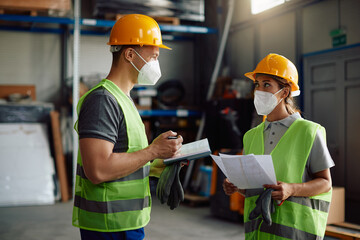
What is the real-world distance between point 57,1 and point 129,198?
646 cm

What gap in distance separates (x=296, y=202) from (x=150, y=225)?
4049 millimetres

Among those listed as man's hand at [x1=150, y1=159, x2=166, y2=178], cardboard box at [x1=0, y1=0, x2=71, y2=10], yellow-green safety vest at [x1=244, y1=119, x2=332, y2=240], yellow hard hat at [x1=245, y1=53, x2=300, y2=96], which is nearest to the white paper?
yellow-green safety vest at [x1=244, y1=119, x2=332, y2=240]

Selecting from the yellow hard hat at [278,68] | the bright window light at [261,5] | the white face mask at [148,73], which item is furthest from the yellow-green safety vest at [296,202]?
the bright window light at [261,5]

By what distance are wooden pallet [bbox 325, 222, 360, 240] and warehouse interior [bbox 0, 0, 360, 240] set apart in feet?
0.05

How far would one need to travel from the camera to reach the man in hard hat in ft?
5.81

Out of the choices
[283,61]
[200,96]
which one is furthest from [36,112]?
[283,61]

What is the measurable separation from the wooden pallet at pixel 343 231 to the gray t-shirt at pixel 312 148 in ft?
7.78

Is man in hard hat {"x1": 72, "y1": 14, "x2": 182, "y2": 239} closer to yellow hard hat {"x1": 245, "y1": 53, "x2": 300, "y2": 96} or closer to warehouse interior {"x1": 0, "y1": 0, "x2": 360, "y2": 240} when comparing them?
yellow hard hat {"x1": 245, "y1": 53, "x2": 300, "y2": 96}

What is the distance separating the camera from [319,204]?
7.61 ft

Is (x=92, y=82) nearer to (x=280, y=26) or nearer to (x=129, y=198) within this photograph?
(x=280, y=26)

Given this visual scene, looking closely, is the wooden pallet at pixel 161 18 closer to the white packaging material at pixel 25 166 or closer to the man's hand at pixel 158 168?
the white packaging material at pixel 25 166

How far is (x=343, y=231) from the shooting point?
454 cm

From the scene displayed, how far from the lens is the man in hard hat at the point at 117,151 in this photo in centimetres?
177

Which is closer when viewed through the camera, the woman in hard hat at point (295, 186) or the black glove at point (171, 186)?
the black glove at point (171, 186)
